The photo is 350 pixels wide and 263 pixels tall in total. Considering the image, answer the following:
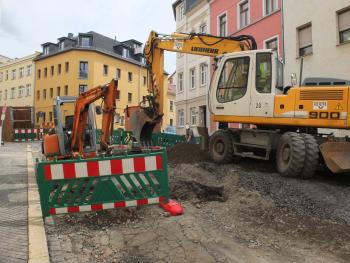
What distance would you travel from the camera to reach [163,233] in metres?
4.92

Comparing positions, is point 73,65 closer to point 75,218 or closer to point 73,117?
point 73,117

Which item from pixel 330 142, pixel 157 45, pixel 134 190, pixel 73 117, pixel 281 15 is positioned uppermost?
pixel 281 15

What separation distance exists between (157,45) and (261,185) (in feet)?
17.5

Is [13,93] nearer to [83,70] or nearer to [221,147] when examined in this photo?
[83,70]

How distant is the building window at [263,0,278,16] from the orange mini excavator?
1390 centimetres

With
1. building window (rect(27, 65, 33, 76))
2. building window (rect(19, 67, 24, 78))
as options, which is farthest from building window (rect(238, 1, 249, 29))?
building window (rect(19, 67, 24, 78))

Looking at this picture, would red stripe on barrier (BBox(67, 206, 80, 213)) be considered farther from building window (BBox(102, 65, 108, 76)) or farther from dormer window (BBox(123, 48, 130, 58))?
dormer window (BBox(123, 48, 130, 58))

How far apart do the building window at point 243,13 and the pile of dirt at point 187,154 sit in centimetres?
1223

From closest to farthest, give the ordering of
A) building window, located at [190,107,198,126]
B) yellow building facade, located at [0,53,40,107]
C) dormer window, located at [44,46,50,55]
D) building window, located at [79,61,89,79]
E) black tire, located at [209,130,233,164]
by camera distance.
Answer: black tire, located at [209,130,233,164], building window, located at [190,107,198,126], building window, located at [79,61,89,79], dormer window, located at [44,46,50,55], yellow building facade, located at [0,53,40,107]

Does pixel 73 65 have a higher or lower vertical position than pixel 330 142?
higher

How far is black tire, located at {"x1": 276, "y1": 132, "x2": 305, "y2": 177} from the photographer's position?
782cm

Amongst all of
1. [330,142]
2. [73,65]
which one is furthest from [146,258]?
[73,65]

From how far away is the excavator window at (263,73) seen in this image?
900 cm

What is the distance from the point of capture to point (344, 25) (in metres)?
15.4
